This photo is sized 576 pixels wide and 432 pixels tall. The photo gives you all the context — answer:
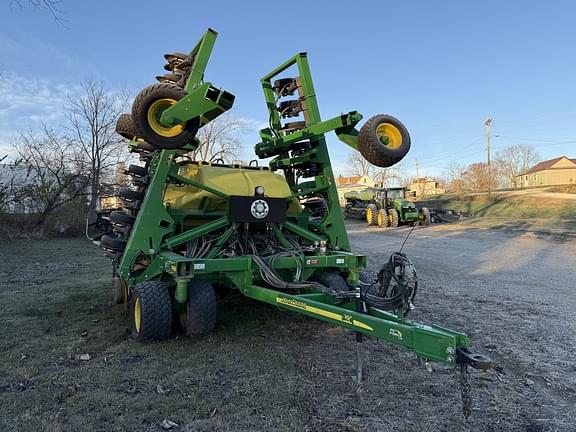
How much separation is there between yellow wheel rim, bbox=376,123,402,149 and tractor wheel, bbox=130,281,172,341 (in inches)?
108

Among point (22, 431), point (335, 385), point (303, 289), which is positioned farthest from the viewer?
point (303, 289)

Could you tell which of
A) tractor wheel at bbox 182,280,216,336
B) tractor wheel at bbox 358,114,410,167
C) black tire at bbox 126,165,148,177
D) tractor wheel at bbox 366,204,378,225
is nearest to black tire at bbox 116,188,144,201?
black tire at bbox 126,165,148,177

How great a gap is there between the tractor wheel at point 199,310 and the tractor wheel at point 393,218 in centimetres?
1800

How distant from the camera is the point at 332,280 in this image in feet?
16.4

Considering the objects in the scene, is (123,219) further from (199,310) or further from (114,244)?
(199,310)

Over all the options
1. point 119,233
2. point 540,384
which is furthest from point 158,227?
point 540,384

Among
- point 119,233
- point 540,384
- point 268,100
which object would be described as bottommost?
point 540,384

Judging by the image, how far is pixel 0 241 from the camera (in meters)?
16.2

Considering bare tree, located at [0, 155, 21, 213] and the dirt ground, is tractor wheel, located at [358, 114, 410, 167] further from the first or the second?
bare tree, located at [0, 155, 21, 213]

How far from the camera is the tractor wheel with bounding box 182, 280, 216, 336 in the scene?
4.27 m

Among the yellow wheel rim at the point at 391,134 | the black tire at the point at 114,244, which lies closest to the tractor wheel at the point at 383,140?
the yellow wheel rim at the point at 391,134

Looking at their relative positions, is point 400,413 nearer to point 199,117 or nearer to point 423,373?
point 423,373

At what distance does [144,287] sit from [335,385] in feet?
7.00

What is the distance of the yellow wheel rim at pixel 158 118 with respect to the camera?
430cm
